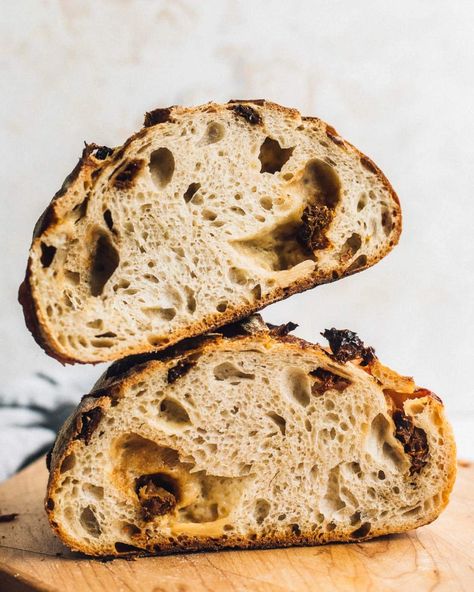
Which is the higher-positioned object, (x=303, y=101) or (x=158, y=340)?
(x=303, y=101)

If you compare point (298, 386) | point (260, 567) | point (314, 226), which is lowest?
point (260, 567)

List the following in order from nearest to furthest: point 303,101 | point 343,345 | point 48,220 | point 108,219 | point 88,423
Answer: point 48,220
point 108,219
point 88,423
point 343,345
point 303,101

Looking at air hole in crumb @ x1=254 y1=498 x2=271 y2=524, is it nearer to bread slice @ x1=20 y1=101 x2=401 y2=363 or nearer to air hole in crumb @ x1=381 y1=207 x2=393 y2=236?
bread slice @ x1=20 y1=101 x2=401 y2=363

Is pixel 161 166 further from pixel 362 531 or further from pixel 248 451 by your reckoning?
pixel 362 531

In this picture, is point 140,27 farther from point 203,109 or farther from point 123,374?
point 123,374

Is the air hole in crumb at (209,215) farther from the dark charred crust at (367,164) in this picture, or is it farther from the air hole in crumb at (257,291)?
the dark charred crust at (367,164)

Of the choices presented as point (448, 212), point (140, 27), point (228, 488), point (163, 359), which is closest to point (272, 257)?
point (163, 359)

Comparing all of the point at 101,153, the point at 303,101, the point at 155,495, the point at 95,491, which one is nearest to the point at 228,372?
the point at 155,495
